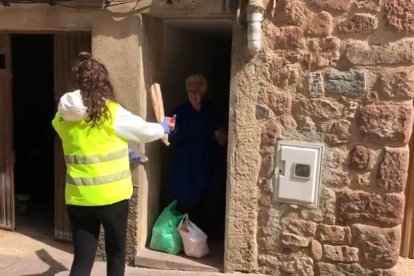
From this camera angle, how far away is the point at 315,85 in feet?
12.2

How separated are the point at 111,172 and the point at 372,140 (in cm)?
184

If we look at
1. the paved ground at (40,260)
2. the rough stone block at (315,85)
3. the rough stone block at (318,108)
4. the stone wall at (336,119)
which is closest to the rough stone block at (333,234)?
the stone wall at (336,119)

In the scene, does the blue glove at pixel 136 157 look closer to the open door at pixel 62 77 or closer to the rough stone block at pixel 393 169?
the open door at pixel 62 77

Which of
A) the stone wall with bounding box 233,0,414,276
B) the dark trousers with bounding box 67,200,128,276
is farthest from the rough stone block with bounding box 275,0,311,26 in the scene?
the dark trousers with bounding box 67,200,128,276

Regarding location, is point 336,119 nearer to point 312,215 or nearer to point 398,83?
point 398,83

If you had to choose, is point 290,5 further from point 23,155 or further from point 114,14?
point 23,155

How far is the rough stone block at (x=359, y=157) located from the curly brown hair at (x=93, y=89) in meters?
1.76

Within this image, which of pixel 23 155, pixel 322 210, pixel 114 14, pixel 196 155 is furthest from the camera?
pixel 23 155

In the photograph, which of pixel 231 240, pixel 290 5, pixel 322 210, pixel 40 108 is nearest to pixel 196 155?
pixel 231 240

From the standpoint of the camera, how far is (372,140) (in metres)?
3.62

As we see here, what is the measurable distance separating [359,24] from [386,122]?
0.71 m

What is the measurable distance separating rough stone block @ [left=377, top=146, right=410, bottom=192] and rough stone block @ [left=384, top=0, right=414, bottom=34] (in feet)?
2.72

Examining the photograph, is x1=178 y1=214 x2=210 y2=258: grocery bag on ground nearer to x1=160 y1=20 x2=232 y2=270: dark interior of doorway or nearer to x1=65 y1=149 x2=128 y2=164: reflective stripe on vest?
x1=160 y1=20 x2=232 y2=270: dark interior of doorway

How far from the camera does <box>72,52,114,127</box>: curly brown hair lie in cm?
301
